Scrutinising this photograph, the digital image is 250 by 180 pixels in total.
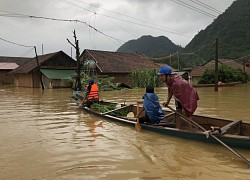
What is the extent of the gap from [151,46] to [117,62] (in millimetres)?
55088

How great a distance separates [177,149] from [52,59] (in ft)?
95.0

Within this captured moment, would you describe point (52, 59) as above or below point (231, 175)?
above

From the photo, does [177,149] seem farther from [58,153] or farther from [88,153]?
[58,153]

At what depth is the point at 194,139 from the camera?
5.77m

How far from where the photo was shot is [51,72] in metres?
31.2

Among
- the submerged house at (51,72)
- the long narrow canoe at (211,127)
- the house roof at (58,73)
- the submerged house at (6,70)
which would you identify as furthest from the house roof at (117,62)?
the long narrow canoe at (211,127)

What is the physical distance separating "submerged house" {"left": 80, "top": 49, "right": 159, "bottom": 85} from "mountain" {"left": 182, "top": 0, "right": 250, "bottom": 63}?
21.0 meters

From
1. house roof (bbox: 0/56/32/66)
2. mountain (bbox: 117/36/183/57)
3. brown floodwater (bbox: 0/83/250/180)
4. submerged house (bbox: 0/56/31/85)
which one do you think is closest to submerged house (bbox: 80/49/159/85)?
submerged house (bbox: 0/56/31/85)

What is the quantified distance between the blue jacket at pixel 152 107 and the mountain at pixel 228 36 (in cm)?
4599

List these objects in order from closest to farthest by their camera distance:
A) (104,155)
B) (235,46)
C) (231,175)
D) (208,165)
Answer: (231,175)
(208,165)
(104,155)
(235,46)

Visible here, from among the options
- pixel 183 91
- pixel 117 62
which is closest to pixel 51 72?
pixel 117 62

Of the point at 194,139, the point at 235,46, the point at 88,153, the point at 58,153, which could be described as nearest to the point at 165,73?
the point at 194,139

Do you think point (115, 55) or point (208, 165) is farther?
point (115, 55)

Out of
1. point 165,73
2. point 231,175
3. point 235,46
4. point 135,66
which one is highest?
point 235,46
